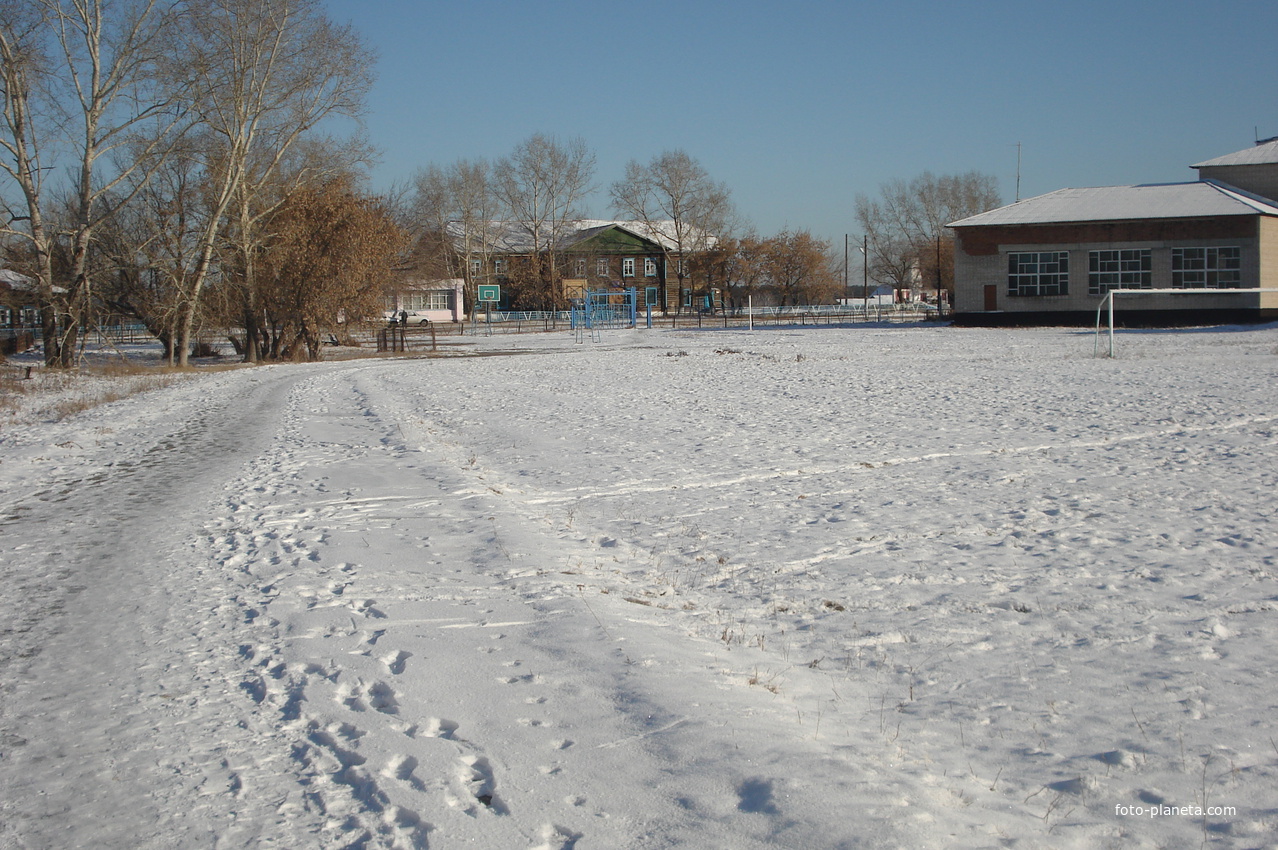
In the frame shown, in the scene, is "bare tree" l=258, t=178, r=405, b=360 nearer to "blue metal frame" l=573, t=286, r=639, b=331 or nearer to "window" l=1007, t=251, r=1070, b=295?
"blue metal frame" l=573, t=286, r=639, b=331

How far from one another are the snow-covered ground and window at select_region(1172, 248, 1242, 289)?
36298mm

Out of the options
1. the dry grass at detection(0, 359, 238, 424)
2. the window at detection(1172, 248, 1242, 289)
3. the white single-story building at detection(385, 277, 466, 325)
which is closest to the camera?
the dry grass at detection(0, 359, 238, 424)

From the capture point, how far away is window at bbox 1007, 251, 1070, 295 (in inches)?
1783

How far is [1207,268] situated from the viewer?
43125 millimetres

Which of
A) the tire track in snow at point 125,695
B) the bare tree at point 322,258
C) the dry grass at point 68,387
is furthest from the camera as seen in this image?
the bare tree at point 322,258

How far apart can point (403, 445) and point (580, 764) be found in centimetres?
909

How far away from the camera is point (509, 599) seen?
233 inches

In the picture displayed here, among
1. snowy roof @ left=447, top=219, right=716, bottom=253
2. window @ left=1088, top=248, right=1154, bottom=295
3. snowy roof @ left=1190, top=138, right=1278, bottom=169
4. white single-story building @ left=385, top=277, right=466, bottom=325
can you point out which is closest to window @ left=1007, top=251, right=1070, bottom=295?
window @ left=1088, top=248, right=1154, bottom=295

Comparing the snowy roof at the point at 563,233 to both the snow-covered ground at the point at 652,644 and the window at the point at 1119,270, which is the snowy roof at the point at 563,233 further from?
the snow-covered ground at the point at 652,644

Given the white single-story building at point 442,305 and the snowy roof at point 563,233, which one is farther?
the snowy roof at point 563,233

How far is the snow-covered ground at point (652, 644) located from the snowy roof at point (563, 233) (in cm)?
7666

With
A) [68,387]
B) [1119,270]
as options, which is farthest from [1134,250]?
[68,387]

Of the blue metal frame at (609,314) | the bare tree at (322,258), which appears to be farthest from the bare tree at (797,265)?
the bare tree at (322,258)

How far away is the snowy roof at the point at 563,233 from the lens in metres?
87.2
